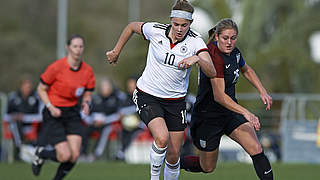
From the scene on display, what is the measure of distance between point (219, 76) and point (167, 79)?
60 cm

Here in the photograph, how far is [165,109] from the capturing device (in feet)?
28.2

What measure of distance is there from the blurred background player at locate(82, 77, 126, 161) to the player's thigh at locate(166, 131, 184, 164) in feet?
33.5

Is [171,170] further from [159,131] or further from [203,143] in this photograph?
[159,131]

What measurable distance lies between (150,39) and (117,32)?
49565 millimetres

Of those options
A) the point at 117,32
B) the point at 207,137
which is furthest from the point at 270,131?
the point at 117,32

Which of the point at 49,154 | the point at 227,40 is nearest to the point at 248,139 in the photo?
the point at 227,40

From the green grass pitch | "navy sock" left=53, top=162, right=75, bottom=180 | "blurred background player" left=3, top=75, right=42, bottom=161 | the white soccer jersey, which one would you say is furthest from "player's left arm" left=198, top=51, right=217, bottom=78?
"blurred background player" left=3, top=75, right=42, bottom=161

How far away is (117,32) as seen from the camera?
5781 cm

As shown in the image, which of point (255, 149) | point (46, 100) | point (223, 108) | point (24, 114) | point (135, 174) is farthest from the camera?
point (24, 114)

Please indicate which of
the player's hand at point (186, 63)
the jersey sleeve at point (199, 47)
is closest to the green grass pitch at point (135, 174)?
the jersey sleeve at point (199, 47)

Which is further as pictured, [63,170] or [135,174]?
[135,174]

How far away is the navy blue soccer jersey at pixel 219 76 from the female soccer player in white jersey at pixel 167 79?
305 millimetres

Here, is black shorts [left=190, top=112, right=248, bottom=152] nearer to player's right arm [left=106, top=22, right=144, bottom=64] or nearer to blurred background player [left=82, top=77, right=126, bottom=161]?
player's right arm [left=106, top=22, right=144, bottom=64]

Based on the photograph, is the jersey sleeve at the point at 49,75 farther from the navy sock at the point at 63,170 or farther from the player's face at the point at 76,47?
the navy sock at the point at 63,170
